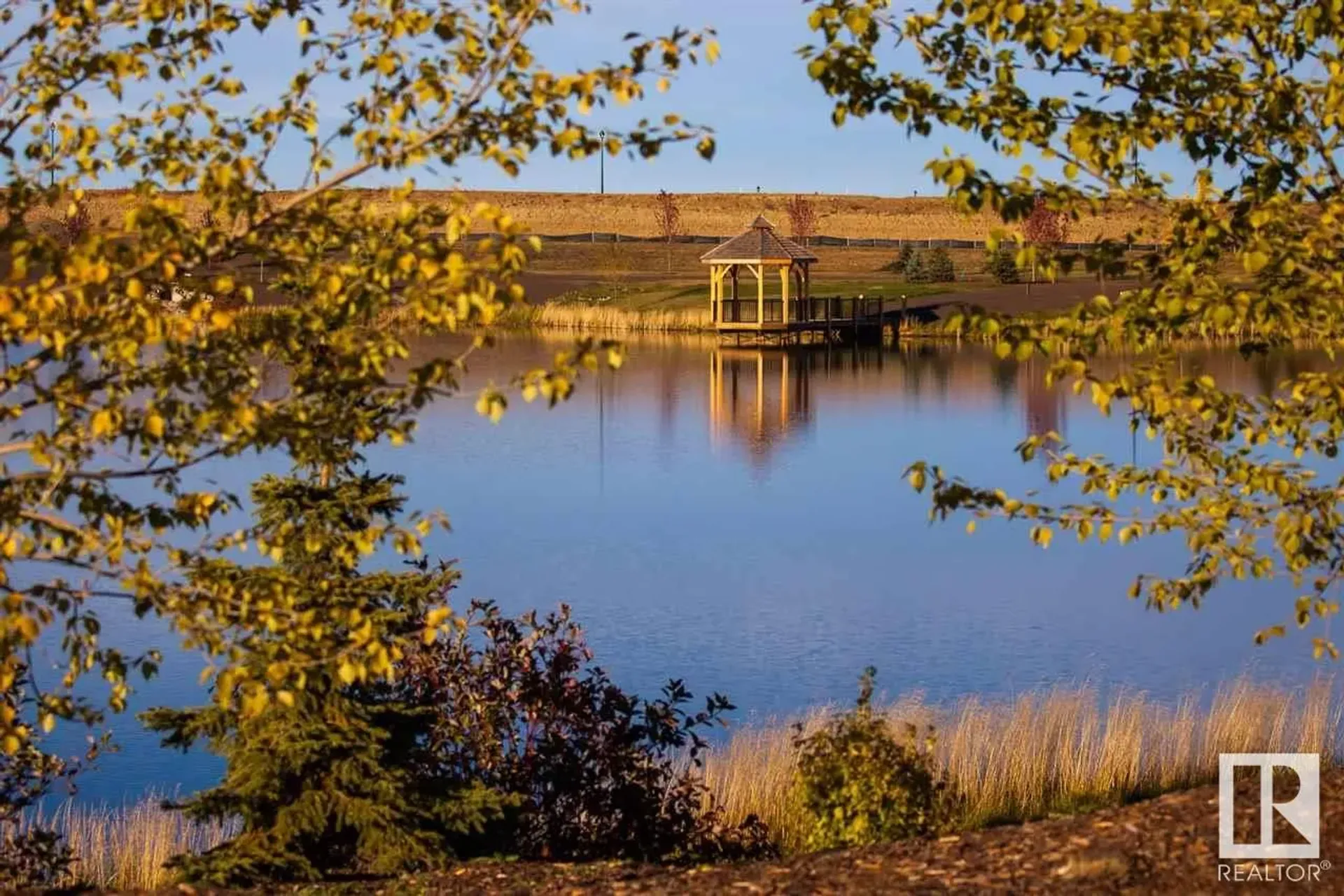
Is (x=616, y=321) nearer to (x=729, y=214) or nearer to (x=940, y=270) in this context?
(x=940, y=270)

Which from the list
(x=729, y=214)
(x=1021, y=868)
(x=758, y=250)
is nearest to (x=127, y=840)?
(x=1021, y=868)

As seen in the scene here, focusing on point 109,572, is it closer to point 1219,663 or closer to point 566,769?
point 566,769

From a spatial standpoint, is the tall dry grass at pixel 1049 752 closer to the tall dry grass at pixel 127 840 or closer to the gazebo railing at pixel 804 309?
the tall dry grass at pixel 127 840

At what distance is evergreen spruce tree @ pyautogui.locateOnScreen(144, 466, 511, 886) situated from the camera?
6.82 metres

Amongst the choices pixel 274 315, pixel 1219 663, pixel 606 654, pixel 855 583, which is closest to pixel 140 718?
pixel 274 315

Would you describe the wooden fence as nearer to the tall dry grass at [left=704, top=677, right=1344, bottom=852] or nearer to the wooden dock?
the wooden dock

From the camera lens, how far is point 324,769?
Answer: 23.1ft

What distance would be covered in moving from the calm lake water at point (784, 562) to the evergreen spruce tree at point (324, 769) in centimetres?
126

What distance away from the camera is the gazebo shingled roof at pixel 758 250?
49.3m

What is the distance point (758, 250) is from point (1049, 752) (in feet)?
132

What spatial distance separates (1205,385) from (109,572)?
3462mm

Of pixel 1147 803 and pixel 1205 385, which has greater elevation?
pixel 1205 385

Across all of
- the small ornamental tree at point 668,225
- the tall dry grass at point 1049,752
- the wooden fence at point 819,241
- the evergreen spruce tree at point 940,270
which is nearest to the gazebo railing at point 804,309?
the evergreen spruce tree at point 940,270

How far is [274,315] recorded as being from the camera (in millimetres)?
5039
